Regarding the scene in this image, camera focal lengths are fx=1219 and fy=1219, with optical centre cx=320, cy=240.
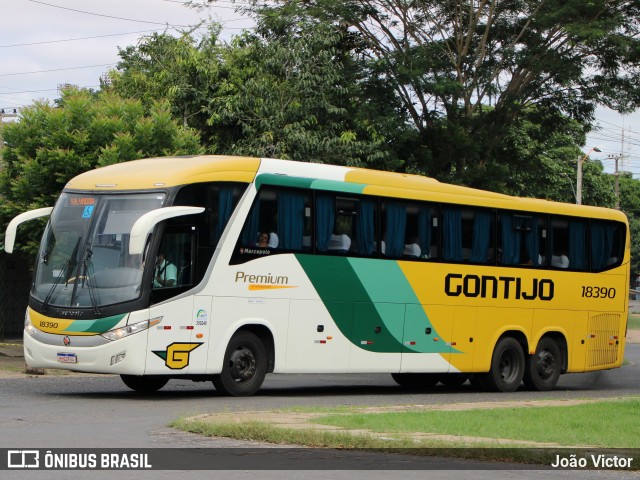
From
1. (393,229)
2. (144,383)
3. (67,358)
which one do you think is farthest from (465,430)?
(393,229)

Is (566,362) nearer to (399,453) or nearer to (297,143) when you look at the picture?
(297,143)

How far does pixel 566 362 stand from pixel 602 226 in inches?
117

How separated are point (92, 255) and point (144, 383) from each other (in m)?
2.98

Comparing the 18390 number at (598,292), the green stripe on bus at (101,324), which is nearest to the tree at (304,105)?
the 18390 number at (598,292)

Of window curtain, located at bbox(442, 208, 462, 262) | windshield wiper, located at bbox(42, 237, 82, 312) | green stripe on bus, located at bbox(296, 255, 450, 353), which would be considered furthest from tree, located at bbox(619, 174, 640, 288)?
windshield wiper, located at bbox(42, 237, 82, 312)

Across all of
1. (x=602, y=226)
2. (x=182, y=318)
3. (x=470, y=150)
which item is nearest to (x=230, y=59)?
(x=470, y=150)

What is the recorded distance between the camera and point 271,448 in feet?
38.9

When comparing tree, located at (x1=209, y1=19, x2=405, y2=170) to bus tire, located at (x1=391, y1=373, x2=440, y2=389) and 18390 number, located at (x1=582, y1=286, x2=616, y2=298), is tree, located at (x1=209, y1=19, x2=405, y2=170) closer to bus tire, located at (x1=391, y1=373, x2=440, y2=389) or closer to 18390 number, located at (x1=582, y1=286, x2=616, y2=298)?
18390 number, located at (x1=582, y1=286, x2=616, y2=298)

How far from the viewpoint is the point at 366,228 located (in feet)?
67.2

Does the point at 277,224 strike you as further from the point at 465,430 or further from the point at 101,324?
the point at 465,430

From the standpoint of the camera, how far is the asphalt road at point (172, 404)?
422 inches

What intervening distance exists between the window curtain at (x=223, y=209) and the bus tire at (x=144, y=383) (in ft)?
8.93

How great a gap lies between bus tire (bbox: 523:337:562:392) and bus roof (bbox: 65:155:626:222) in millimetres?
3011

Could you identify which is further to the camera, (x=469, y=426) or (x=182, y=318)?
(x=182, y=318)
